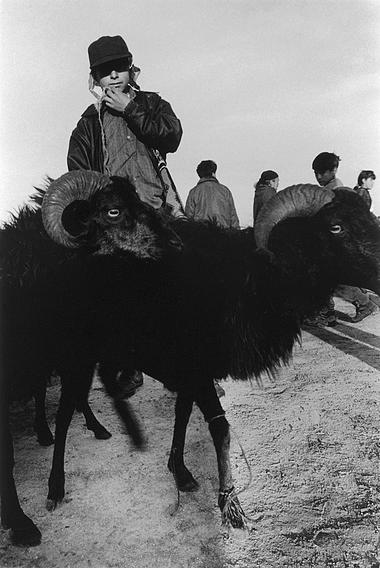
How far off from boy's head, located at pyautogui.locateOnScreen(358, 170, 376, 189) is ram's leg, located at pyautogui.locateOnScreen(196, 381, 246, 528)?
6.24m

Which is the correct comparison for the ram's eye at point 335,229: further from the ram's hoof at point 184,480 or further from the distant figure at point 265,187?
the distant figure at point 265,187

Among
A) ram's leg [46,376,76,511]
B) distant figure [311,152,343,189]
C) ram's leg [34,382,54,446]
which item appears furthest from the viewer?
distant figure [311,152,343,189]

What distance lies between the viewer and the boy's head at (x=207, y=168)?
25.5ft

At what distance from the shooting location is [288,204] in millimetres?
3422

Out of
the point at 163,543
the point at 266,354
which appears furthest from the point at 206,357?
the point at 163,543

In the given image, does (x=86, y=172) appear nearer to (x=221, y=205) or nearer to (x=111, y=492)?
(x=111, y=492)

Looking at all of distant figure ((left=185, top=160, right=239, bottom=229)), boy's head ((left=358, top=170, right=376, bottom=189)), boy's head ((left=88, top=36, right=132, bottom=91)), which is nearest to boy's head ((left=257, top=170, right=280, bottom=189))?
distant figure ((left=185, top=160, right=239, bottom=229))

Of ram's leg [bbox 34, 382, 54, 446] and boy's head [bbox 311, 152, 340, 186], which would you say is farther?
boy's head [bbox 311, 152, 340, 186]

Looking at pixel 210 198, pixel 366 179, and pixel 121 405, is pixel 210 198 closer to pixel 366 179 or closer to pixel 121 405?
pixel 366 179

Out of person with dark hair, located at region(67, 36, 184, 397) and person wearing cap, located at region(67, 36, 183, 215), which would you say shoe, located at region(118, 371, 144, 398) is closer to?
person with dark hair, located at region(67, 36, 184, 397)

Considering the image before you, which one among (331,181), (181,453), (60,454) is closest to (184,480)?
(181,453)

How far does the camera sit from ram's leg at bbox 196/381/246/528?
2.84 meters

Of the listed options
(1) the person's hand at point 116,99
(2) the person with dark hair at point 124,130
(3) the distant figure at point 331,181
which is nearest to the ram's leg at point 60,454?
(2) the person with dark hair at point 124,130

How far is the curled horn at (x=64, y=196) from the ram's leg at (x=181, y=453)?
1354 mm
